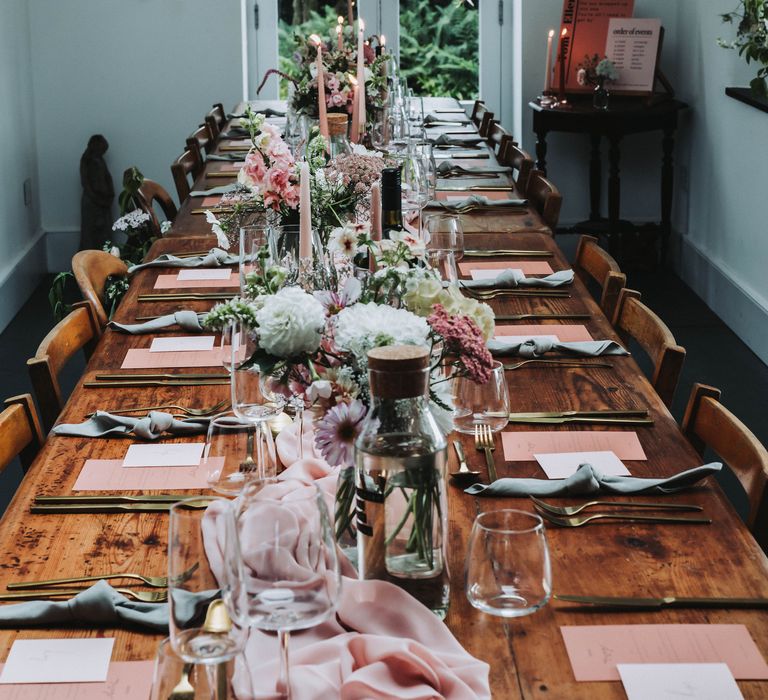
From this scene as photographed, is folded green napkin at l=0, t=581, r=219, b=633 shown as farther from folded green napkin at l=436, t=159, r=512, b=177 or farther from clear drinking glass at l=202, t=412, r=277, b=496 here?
folded green napkin at l=436, t=159, r=512, b=177

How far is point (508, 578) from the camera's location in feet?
4.51

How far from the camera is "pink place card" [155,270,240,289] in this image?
304 centimetres

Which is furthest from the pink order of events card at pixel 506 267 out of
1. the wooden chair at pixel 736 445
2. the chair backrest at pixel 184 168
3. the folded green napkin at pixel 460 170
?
the chair backrest at pixel 184 168

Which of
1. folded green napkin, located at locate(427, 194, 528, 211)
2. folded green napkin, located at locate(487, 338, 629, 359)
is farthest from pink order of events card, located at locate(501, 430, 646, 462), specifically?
folded green napkin, located at locate(427, 194, 528, 211)

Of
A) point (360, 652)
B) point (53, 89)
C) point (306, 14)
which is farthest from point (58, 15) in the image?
point (360, 652)

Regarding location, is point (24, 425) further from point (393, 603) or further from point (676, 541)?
point (676, 541)

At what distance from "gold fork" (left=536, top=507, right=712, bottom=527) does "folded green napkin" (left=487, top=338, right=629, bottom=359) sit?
76cm

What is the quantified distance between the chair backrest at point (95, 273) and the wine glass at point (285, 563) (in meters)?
1.77

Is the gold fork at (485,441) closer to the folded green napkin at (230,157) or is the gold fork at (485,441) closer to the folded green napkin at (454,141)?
the folded green napkin at (230,157)

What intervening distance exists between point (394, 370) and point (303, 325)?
168mm

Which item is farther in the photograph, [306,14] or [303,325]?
[306,14]

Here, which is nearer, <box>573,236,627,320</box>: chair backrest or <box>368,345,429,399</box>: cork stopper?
<box>368,345,429,399</box>: cork stopper

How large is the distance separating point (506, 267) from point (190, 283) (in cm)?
86

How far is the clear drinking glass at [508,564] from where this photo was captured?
1312 mm
